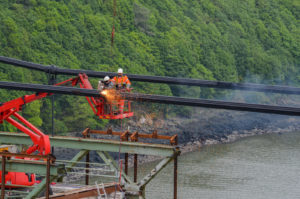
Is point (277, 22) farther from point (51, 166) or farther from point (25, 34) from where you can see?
point (51, 166)

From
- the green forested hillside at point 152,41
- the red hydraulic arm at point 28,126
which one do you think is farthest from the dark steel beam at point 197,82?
the green forested hillside at point 152,41

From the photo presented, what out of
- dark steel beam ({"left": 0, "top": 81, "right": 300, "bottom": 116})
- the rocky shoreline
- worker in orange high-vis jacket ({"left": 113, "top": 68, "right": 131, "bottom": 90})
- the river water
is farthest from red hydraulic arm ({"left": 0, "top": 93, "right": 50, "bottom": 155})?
the rocky shoreline

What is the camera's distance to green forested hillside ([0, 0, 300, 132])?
63188mm

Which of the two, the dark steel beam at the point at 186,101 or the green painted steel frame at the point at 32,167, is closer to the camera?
the dark steel beam at the point at 186,101

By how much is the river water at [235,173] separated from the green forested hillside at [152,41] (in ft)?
44.1

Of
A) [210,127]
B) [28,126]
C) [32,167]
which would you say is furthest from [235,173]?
[32,167]

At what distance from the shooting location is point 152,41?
8519 cm

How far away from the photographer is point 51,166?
61.8 ft

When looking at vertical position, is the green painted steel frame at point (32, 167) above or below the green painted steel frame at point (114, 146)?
below

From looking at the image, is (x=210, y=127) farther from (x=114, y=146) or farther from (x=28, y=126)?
(x=114, y=146)

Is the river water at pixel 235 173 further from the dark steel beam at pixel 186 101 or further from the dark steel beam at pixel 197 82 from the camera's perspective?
the dark steel beam at pixel 186 101

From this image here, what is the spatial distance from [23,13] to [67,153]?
23388 millimetres

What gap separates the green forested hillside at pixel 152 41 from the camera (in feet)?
207

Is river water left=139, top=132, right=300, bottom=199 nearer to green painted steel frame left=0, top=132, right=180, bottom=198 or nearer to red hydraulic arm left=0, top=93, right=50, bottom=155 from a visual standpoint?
green painted steel frame left=0, top=132, right=180, bottom=198
